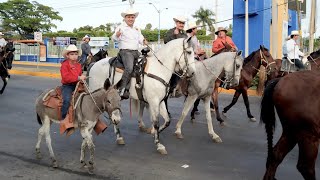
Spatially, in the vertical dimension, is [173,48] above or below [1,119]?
above

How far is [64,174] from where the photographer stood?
655 cm

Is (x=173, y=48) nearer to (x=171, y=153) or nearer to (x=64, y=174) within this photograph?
(x=171, y=153)

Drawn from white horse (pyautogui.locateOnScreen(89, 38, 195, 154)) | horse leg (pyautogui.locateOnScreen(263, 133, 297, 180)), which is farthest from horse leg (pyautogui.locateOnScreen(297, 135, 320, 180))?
white horse (pyautogui.locateOnScreen(89, 38, 195, 154))

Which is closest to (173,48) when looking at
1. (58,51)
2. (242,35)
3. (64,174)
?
(64,174)

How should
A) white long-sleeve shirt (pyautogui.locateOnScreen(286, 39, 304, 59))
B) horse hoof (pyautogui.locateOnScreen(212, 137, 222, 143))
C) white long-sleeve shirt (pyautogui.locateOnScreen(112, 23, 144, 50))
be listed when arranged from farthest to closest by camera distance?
white long-sleeve shirt (pyautogui.locateOnScreen(286, 39, 304, 59)) → horse hoof (pyautogui.locateOnScreen(212, 137, 222, 143)) → white long-sleeve shirt (pyautogui.locateOnScreen(112, 23, 144, 50))

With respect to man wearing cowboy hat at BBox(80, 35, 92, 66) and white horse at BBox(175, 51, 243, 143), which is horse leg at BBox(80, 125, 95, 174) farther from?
man wearing cowboy hat at BBox(80, 35, 92, 66)

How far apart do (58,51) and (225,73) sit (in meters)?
27.5

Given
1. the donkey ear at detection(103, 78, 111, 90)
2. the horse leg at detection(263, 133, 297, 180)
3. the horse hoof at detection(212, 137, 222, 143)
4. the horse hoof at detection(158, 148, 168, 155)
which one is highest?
the donkey ear at detection(103, 78, 111, 90)

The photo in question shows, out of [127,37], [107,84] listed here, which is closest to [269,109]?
[107,84]

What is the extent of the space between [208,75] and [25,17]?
3119 inches

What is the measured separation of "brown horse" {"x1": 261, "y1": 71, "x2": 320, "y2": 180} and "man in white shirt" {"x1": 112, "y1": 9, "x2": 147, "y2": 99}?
3471mm

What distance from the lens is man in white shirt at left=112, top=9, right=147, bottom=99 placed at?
336 inches

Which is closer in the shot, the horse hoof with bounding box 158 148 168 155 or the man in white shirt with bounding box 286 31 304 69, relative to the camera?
the horse hoof with bounding box 158 148 168 155

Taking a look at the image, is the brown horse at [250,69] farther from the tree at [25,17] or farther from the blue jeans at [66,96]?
the tree at [25,17]
